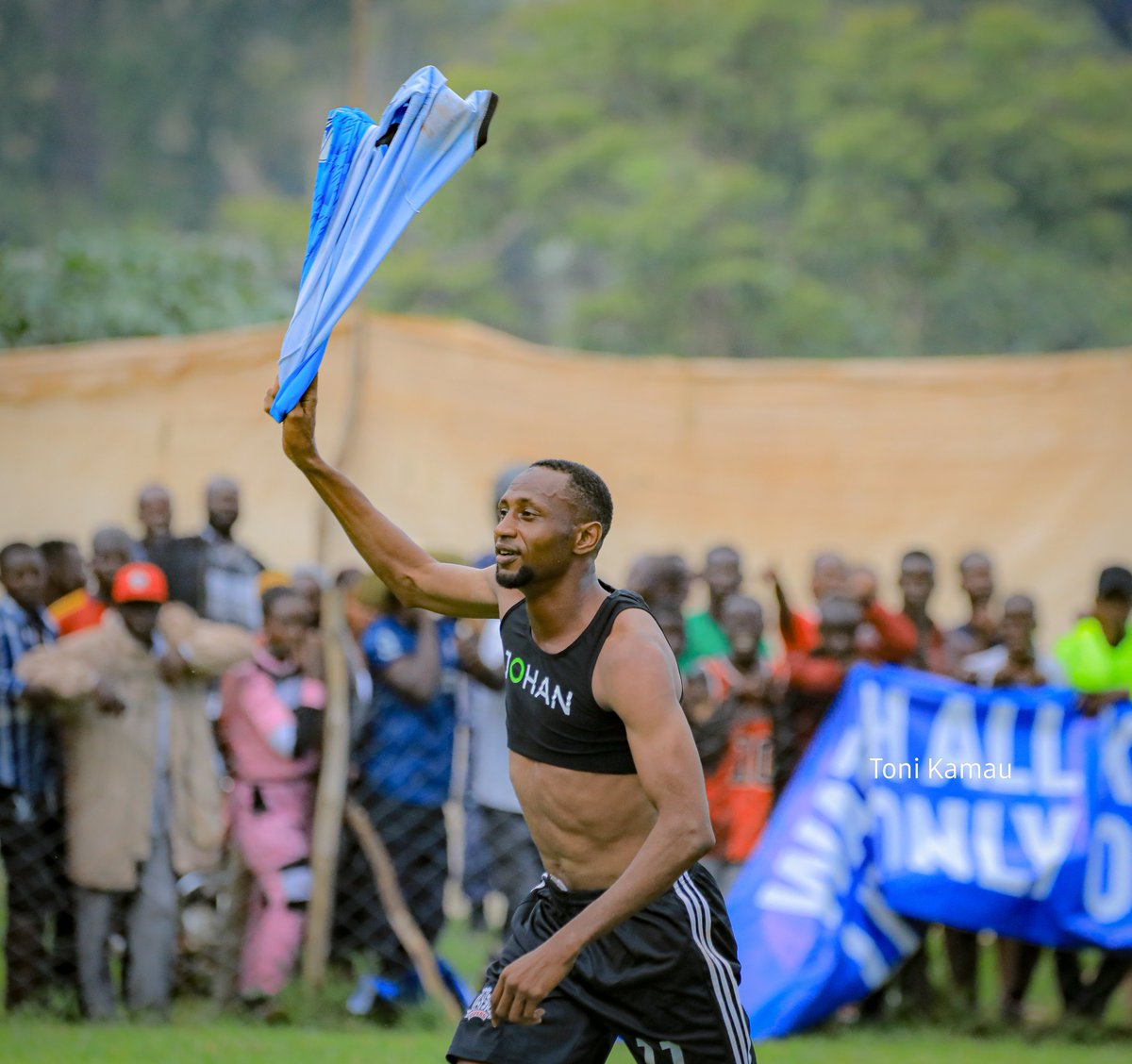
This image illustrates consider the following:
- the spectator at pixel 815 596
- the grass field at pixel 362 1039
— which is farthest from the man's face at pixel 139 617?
the spectator at pixel 815 596

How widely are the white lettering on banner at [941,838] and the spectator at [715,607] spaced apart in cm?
135

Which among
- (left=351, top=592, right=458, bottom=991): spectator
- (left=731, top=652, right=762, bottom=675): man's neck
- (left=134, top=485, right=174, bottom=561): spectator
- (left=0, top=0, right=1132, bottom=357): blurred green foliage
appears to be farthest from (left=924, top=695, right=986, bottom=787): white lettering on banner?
(left=0, top=0, right=1132, bottom=357): blurred green foliage

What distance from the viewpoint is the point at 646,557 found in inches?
347

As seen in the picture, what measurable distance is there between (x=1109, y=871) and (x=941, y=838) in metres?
0.73

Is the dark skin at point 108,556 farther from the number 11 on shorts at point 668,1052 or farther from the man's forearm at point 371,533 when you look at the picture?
the number 11 on shorts at point 668,1052

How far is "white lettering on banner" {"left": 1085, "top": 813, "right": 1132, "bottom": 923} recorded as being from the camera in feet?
25.8

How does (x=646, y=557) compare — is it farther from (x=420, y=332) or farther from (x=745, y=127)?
(x=745, y=127)

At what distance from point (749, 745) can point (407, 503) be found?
3317mm

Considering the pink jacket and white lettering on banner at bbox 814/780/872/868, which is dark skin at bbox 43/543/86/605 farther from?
white lettering on banner at bbox 814/780/872/868

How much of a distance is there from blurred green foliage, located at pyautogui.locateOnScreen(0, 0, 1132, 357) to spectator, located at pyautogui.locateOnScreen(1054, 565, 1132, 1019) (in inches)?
794

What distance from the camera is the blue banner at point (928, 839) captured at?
308 inches

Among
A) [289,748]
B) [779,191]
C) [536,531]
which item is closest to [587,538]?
[536,531]

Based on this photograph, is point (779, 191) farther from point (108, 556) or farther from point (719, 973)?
point (719, 973)

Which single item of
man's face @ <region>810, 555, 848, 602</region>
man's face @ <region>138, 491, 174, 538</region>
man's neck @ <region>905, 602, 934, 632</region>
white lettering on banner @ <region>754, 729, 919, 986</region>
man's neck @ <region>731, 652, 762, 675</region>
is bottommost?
white lettering on banner @ <region>754, 729, 919, 986</region>
